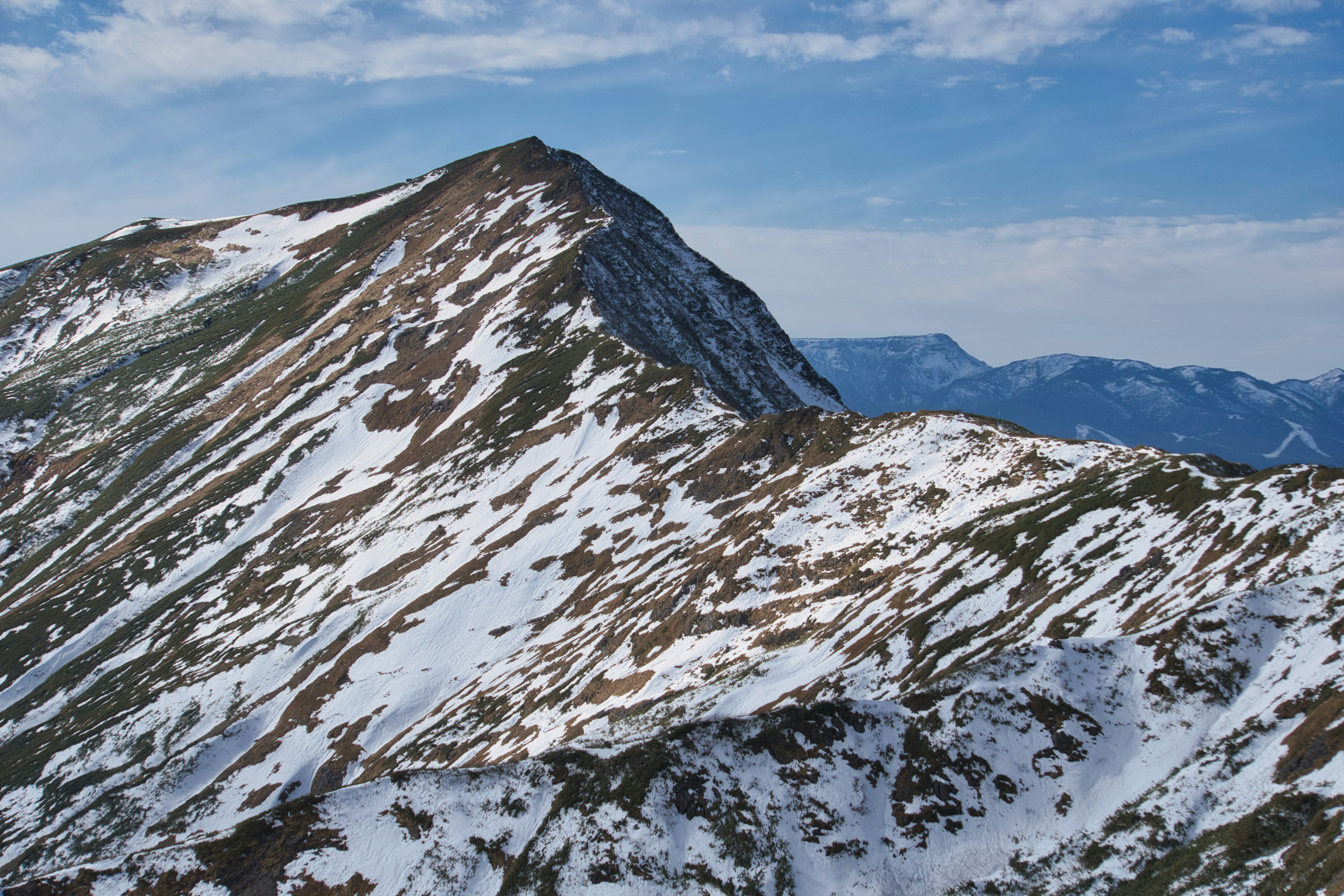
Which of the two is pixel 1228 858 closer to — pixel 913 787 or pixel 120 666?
pixel 913 787

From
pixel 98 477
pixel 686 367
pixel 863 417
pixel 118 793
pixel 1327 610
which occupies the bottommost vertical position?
pixel 118 793

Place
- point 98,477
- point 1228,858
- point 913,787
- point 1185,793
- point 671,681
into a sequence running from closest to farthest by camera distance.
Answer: point 1228,858, point 1185,793, point 913,787, point 671,681, point 98,477

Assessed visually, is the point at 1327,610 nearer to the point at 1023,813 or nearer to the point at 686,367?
the point at 1023,813

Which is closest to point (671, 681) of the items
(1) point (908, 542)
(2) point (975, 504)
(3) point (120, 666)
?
(1) point (908, 542)

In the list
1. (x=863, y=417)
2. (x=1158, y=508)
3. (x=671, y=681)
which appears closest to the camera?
(x=1158, y=508)

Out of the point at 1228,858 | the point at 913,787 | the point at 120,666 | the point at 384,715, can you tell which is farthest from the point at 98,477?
the point at 1228,858

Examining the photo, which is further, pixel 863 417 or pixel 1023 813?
pixel 863 417

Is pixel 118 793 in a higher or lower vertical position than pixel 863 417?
lower
